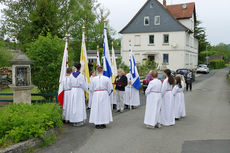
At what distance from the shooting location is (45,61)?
36.8ft

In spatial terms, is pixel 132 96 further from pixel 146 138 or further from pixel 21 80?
pixel 146 138

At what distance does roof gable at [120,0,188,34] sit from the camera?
4022 centimetres

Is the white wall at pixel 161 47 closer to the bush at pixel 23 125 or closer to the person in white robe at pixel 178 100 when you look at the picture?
the person in white robe at pixel 178 100

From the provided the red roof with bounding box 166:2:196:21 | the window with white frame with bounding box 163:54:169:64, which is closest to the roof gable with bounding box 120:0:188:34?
the window with white frame with bounding box 163:54:169:64

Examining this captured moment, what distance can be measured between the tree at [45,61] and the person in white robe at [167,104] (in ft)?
17.1

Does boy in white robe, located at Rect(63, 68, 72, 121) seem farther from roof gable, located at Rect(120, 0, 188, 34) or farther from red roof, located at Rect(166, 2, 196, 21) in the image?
red roof, located at Rect(166, 2, 196, 21)

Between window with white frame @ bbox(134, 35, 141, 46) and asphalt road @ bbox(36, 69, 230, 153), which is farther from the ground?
window with white frame @ bbox(134, 35, 141, 46)

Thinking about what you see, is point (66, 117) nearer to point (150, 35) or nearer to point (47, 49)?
point (47, 49)

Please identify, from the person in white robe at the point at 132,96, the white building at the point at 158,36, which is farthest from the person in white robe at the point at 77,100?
the white building at the point at 158,36

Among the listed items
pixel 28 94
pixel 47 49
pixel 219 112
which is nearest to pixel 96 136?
pixel 28 94

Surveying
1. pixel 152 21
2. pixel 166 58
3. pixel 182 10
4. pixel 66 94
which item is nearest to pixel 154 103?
pixel 66 94

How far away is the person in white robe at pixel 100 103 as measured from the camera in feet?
26.8

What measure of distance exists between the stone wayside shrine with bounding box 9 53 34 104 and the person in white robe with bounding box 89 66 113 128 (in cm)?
289

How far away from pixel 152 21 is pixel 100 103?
3584cm
